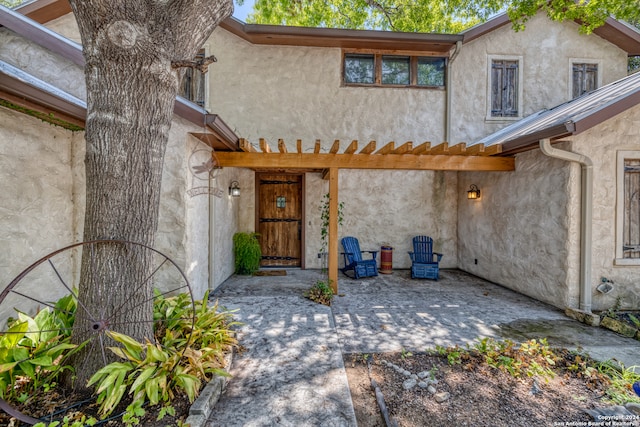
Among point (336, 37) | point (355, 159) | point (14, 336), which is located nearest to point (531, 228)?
point (355, 159)

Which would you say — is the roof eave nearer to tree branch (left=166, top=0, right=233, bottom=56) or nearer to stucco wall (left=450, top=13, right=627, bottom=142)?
stucco wall (left=450, top=13, right=627, bottom=142)

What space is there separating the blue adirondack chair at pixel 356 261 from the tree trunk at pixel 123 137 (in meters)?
4.31

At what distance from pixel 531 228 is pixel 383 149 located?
2.77 metres

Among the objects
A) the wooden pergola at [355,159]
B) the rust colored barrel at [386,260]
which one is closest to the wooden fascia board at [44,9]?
the wooden pergola at [355,159]

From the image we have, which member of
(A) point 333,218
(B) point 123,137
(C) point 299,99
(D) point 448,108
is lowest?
(A) point 333,218

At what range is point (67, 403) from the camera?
6.23 ft

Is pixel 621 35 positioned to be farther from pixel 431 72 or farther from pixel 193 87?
pixel 193 87

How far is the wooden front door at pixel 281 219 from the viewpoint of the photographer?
22.6ft

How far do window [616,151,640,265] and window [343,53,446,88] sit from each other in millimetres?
3761

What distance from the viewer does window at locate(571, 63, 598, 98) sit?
659cm

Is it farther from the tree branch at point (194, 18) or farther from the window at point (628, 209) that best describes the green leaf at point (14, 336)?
the window at point (628, 209)

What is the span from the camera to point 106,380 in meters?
1.84

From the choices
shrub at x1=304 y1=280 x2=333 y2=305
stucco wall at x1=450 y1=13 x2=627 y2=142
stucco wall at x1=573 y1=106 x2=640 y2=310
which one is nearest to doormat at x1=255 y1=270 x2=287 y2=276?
shrub at x1=304 y1=280 x2=333 y2=305

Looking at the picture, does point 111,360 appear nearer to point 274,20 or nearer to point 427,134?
point 427,134
